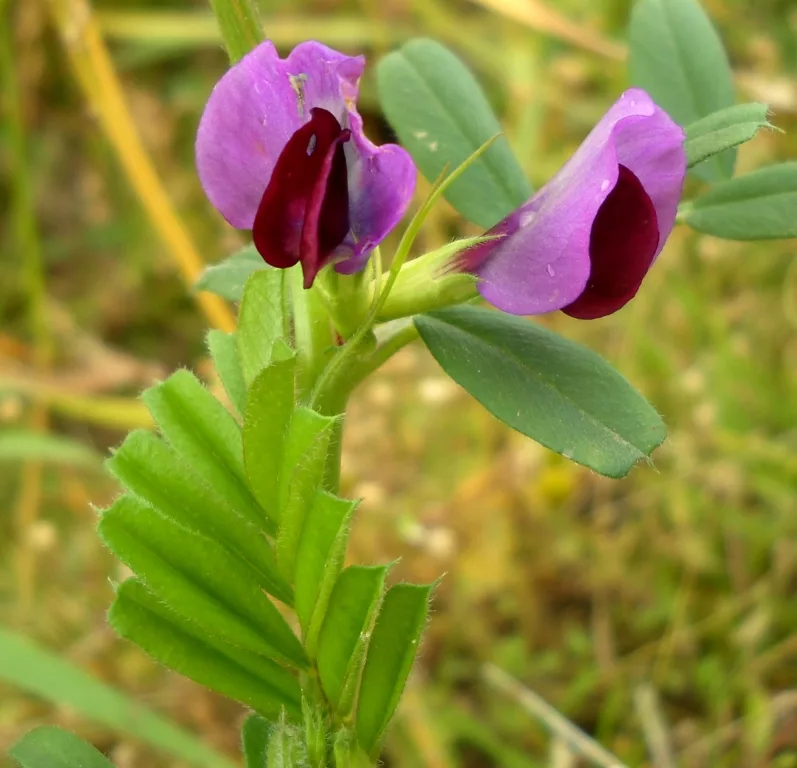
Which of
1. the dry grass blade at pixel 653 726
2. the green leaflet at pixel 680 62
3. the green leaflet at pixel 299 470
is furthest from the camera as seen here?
the dry grass blade at pixel 653 726

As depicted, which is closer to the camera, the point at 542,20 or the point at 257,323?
the point at 257,323

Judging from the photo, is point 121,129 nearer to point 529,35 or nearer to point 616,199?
point 529,35

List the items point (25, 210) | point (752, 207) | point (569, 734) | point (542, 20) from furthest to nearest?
point (25, 210) < point (542, 20) < point (569, 734) < point (752, 207)

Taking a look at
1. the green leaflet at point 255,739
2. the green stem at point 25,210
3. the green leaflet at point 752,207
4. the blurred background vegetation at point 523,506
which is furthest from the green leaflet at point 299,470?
the green stem at point 25,210

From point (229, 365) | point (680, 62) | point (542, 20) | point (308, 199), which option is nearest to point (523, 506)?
point (542, 20)

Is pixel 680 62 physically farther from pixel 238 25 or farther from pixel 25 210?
pixel 25 210

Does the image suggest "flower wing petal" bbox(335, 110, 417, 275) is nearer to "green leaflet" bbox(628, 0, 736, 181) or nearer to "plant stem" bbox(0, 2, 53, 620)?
"green leaflet" bbox(628, 0, 736, 181)

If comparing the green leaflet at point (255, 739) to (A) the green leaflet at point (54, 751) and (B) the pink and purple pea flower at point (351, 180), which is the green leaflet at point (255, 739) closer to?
(A) the green leaflet at point (54, 751)

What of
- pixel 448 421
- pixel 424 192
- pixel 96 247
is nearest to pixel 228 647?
pixel 448 421
